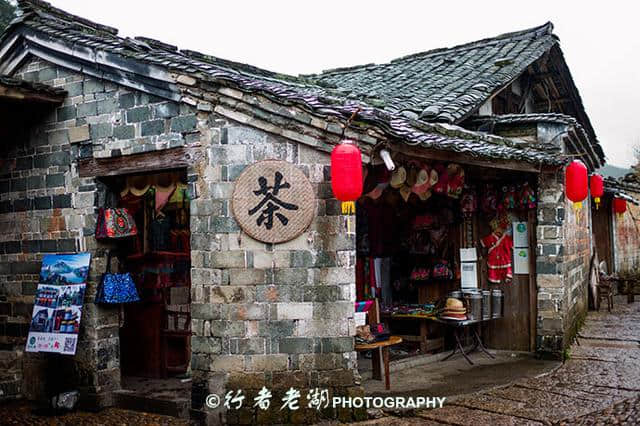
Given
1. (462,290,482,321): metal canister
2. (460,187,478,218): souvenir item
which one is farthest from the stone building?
(460,187,478,218): souvenir item

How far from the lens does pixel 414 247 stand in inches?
416

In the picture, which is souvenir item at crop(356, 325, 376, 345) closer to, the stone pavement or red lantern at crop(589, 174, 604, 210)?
the stone pavement

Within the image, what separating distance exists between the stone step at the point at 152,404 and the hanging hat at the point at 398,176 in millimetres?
3736

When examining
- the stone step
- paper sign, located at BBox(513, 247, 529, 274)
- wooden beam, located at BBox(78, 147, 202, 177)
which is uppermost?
wooden beam, located at BBox(78, 147, 202, 177)

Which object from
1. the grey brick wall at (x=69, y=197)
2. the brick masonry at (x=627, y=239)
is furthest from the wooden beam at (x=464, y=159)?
the brick masonry at (x=627, y=239)

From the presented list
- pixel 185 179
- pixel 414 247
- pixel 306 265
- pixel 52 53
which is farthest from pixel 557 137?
pixel 52 53

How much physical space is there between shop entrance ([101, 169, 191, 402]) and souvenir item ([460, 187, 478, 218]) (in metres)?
4.52

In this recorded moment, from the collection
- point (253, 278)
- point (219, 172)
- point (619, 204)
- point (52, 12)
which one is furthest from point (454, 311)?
point (619, 204)

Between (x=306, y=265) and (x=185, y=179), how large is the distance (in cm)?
209

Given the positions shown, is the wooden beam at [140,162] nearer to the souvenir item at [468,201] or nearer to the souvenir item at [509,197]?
the souvenir item at [468,201]

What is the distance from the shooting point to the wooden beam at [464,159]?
290 inches

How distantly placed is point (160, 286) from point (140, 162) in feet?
7.07

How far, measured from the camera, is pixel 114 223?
8180 mm

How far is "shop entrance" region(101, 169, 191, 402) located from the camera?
8.97 m
